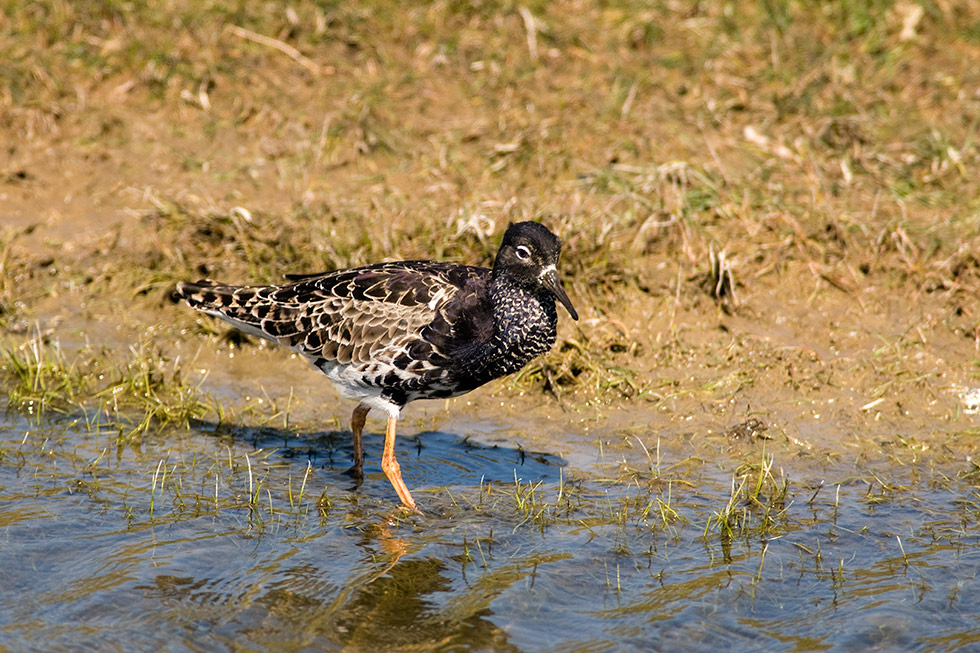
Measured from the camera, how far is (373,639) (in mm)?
5996

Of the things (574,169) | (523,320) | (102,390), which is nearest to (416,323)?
(523,320)

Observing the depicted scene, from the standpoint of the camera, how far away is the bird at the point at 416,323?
7398 mm

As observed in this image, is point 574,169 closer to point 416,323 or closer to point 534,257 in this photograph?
point 534,257

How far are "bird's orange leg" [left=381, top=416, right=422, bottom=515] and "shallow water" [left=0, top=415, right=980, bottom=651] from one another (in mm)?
114

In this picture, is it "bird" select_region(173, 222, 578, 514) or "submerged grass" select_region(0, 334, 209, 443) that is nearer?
"bird" select_region(173, 222, 578, 514)

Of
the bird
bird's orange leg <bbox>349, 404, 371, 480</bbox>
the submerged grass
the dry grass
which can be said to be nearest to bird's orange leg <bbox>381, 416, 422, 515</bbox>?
the bird

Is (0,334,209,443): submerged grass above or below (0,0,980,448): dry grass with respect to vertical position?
below

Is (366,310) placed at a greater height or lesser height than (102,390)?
greater

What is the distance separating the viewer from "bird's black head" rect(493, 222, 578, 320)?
288 inches

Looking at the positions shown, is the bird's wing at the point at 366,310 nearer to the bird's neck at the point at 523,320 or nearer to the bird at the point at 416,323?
the bird at the point at 416,323

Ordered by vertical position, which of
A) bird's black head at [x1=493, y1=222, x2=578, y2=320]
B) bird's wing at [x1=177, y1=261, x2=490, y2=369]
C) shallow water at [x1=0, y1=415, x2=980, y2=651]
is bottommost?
shallow water at [x1=0, y1=415, x2=980, y2=651]

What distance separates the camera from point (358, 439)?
315 inches

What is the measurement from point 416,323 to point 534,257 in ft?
2.95

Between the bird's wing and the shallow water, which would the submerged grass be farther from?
the bird's wing
